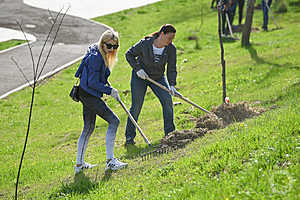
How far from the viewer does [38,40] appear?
1833 cm

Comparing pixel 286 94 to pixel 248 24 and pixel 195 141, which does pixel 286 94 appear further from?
pixel 248 24

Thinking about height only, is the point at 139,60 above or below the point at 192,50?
above

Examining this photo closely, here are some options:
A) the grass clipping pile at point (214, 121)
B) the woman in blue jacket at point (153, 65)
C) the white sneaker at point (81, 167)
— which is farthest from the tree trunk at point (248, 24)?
the white sneaker at point (81, 167)

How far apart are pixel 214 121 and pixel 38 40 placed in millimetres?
13214

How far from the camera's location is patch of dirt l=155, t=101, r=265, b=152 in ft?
21.6

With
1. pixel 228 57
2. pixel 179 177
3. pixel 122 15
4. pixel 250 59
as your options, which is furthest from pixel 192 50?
pixel 179 177

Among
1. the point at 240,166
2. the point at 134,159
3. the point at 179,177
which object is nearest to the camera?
the point at 240,166

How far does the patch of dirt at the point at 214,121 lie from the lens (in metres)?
6.59

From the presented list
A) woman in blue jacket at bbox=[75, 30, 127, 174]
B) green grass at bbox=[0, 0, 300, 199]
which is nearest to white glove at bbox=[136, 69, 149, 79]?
woman in blue jacket at bbox=[75, 30, 127, 174]

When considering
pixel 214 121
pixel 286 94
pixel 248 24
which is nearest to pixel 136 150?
pixel 214 121

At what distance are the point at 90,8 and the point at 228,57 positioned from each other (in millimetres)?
16512

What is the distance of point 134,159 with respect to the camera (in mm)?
6305

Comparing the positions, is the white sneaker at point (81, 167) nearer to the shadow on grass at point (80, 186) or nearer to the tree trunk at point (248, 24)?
the shadow on grass at point (80, 186)

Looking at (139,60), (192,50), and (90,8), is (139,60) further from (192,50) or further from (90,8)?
(90,8)
